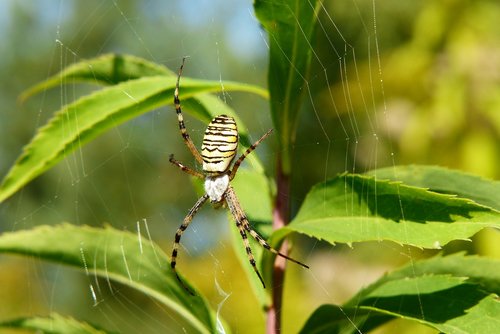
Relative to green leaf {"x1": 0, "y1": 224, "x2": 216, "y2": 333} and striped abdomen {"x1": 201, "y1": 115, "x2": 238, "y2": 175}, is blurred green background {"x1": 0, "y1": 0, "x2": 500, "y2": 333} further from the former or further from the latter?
green leaf {"x1": 0, "y1": 224, "x2": 216, "y2": 333}

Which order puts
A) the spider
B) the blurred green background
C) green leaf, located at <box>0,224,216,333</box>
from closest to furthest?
green leaf, located at <box>0,224,216,333</box>, the spider, the blurred green background

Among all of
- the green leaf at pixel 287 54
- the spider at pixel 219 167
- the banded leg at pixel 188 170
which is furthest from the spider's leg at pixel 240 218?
the green leaf at pixel 287 54

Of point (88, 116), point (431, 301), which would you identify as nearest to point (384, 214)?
point (431, 301)

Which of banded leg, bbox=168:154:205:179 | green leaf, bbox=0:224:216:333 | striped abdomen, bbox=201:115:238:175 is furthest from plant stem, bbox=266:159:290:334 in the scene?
banded leg, bbox=168:154:205:179

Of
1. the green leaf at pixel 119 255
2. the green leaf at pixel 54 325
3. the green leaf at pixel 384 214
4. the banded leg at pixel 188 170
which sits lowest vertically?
the green leaf at pixel 54 325

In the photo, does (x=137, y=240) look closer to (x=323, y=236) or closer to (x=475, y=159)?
(x=323, y=236)

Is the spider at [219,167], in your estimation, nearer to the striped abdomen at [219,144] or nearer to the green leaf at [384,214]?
the striped abdomen at [219,144]

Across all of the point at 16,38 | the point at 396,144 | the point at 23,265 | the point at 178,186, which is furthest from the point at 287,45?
the point at 16,38
